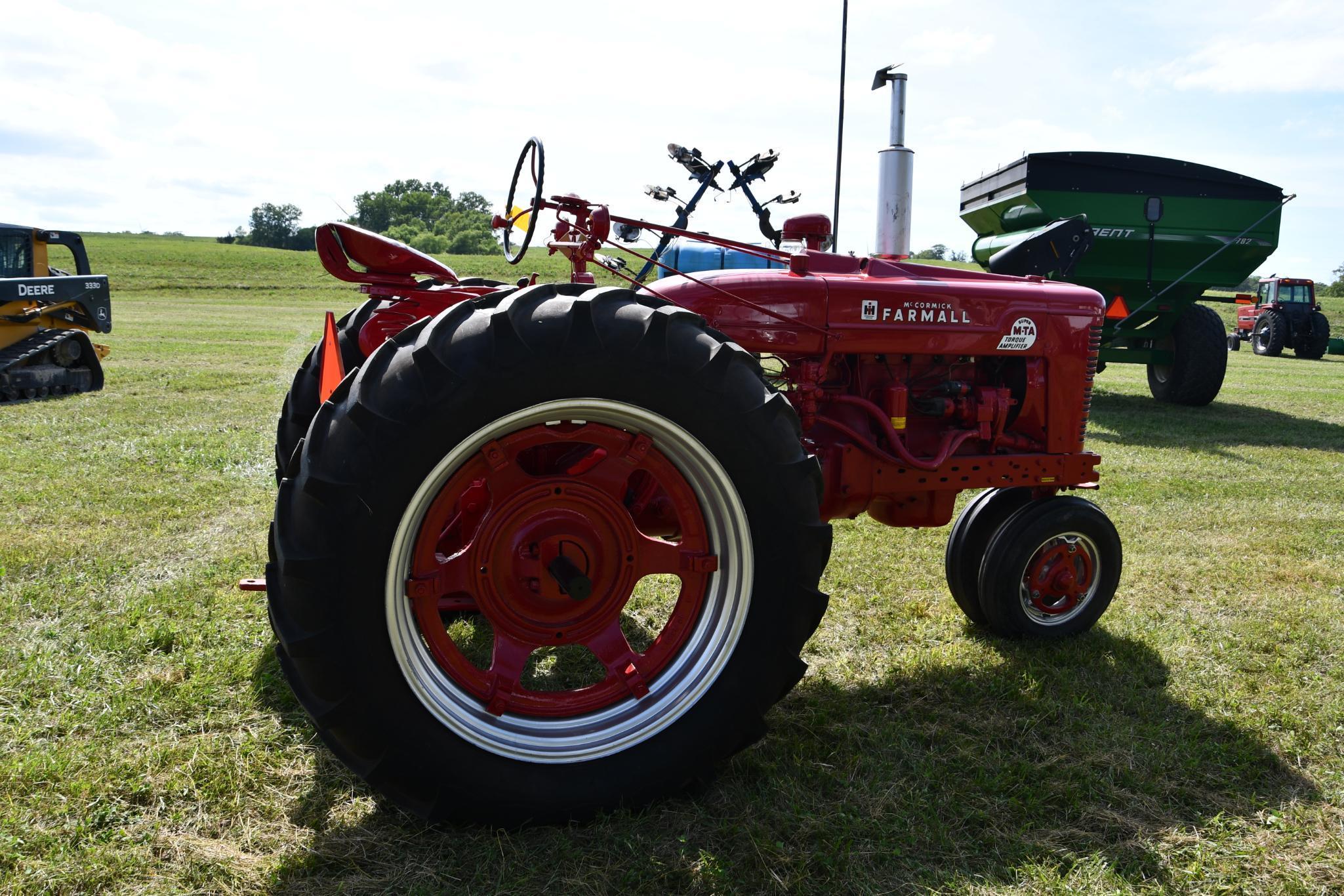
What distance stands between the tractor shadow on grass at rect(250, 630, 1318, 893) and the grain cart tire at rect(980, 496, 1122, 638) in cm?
32

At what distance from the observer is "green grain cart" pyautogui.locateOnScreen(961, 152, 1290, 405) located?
911 cm

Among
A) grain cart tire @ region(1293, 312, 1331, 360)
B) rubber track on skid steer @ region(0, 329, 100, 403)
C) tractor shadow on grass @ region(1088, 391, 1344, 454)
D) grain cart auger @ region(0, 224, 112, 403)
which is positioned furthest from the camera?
grain cart tire @ region(1293, 312, 1331, 360)

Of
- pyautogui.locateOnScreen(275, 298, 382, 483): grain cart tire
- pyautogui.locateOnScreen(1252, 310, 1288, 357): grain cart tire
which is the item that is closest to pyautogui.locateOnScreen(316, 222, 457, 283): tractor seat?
pyautogui.locateOnScreen(275, 298, 382, 483): grain cart tire

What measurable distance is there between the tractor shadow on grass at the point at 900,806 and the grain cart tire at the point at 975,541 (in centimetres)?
45

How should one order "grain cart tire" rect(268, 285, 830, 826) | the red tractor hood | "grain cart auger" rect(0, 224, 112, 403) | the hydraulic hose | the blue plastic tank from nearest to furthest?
1. "grain cart tire" rect(268, 285, 830, 826)
2. the red tractor hood
3. the hydraulic hose
4. the blue plastic tank
5. "grain cart auger" rect(0, 224, 112, 403)

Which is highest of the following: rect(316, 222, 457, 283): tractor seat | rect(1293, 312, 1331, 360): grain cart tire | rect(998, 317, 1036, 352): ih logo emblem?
rect(1293, 312, 1331, 360): grain cart tire

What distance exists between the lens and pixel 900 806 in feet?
7.57

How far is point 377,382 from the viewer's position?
6.29ft

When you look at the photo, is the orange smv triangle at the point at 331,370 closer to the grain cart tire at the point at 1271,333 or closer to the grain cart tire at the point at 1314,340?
the grain cart tire at the point at 1271,333

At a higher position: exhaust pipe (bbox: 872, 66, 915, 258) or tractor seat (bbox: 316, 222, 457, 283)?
exhaust pipe (bbox: 872, 66, 915, 258)

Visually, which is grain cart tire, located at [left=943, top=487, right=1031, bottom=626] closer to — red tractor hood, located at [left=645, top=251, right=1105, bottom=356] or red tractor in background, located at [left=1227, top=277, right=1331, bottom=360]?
red tractor hood, located at [left=645, top=251, right=1105, bottom=356]

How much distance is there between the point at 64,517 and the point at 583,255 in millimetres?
3539

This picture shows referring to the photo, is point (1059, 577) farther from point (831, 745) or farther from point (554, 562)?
point (554, 562)

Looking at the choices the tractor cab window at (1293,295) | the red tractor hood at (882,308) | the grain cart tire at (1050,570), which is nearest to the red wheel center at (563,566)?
the red tractor hood at (882,308)
